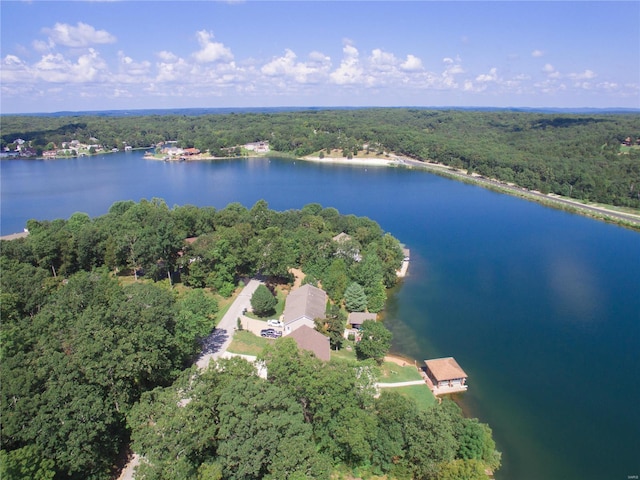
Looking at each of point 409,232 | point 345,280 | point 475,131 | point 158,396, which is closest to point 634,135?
point 475,131

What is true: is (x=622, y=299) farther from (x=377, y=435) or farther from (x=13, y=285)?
(x=13, y=285)

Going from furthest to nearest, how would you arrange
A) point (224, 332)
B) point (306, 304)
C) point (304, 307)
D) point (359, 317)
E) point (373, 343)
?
1. point (359, 317)
2. point (306, 304)
3. point (304, 307)
4. point (224, 332)
5. point (373, 343)

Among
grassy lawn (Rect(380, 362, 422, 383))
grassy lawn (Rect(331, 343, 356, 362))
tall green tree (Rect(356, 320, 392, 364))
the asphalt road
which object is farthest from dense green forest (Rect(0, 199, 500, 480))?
the asphalt road

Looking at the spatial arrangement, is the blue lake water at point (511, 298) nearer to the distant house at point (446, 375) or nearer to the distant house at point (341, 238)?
the distant house at point (446, 375)

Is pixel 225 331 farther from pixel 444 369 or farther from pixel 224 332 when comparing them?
pixel 444 369

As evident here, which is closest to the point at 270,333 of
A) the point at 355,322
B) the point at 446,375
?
the point at 355,322

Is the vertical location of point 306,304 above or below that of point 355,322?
above

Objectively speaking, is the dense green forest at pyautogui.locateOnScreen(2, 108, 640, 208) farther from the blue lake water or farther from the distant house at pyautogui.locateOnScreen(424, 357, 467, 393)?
the distant house at pyautogui.locateOnScreen(424, 357, 467, 393)
